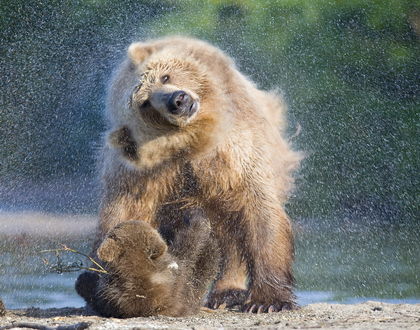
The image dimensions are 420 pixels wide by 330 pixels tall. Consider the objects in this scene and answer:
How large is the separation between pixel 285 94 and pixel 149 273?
9050 mm

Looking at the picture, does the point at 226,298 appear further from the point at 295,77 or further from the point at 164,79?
the point at 295,77

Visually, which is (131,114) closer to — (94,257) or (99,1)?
(94,257)

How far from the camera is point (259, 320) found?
16.8 feet

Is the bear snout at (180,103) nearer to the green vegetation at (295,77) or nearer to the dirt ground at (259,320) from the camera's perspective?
the dirt ground at (259,320)

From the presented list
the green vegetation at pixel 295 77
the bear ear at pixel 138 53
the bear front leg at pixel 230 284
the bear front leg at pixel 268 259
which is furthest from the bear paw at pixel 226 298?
the green vegetation at pixel 295 77

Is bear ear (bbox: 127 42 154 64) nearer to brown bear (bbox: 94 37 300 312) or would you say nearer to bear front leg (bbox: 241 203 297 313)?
brown bear (bbox: 94 37 300 312)

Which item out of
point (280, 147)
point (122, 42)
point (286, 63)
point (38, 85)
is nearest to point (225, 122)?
point (280, 147)

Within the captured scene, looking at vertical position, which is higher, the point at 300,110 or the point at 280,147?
the point at 300,110

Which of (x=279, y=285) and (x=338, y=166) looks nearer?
(x=279, y=285)

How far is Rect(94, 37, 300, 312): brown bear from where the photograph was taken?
582cm

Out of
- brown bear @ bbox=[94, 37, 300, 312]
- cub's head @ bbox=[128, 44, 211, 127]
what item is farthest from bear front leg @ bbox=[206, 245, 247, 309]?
cub's head @ bbox=[128, 44, 211, 127]

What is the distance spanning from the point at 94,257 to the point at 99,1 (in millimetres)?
9572

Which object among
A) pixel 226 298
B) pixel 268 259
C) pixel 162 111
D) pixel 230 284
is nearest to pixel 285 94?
pixel 230 284

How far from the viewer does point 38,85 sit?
15.4 m
